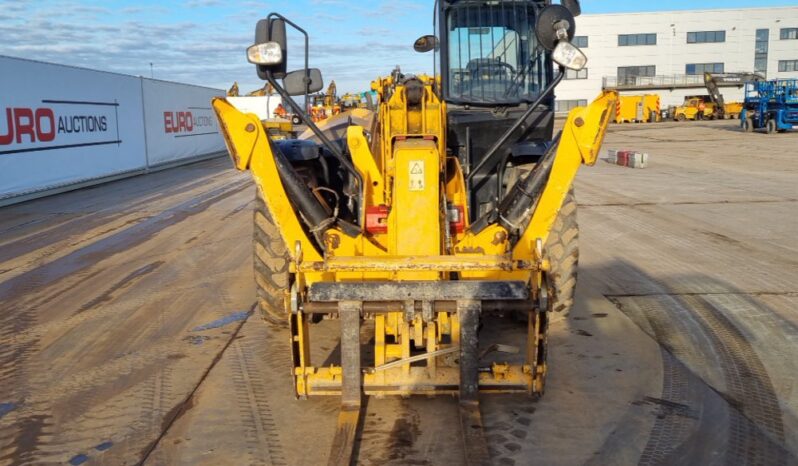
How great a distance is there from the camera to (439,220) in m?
4.47

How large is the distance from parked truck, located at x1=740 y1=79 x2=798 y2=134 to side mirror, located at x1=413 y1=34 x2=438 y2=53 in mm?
32828

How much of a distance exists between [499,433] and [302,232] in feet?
5.94

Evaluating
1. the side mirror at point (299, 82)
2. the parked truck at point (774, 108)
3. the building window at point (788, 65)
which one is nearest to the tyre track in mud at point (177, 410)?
the side mirror at point (299, 82)

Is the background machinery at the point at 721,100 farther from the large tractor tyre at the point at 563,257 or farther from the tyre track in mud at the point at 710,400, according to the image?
the large tractor tyre at the point at 563,257

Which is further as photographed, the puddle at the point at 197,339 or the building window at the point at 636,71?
the building window at the point at 636,71

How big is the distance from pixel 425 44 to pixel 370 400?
3.34 m

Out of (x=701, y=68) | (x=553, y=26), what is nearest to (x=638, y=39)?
(x=701, y=68)

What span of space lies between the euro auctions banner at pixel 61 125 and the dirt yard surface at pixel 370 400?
530cm

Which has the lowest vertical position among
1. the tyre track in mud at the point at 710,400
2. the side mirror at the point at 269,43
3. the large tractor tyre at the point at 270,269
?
the tyre track in mud at the point at 710,400

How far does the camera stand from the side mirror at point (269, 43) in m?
4.30

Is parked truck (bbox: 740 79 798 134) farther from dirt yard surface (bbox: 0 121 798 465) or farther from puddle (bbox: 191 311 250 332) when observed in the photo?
puddle (bbox: 191 311 250 332)

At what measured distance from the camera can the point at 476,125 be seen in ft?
18.9

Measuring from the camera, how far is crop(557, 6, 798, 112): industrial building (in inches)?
2483

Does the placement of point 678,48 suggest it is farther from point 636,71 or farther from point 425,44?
point 425,44
